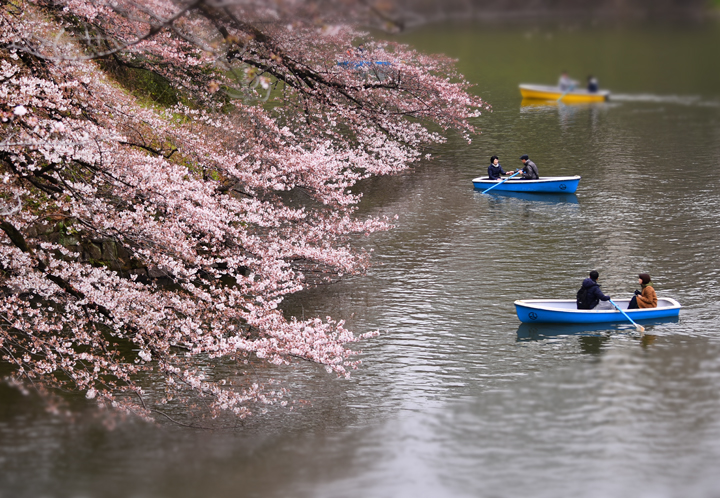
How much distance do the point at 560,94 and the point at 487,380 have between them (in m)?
33.7

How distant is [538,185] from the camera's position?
2677 cm

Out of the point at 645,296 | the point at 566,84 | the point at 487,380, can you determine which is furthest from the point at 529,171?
the point at 566,84

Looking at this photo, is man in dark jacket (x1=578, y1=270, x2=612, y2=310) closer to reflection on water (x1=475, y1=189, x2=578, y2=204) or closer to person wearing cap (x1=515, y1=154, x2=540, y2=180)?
reflection on water (x1=475, y1=189, x2=578, y2=204)

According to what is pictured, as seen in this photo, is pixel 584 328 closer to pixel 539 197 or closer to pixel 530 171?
pixel 539 197

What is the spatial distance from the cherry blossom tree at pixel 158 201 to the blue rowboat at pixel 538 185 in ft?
25.6

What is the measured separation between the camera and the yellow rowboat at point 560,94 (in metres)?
43.2

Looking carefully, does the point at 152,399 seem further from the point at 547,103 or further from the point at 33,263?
the point at 547,103

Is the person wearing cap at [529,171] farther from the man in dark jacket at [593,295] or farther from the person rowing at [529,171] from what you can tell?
the man in dark jacket at [593,295]

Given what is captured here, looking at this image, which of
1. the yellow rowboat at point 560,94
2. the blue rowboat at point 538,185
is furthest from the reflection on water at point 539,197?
the yellow rowboat at point 560,94

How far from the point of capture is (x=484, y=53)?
5722 cm

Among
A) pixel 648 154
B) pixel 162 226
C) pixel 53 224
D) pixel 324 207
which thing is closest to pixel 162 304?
pixel 162 226

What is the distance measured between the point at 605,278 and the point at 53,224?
41.8ft

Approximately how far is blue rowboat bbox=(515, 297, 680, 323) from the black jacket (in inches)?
8.3

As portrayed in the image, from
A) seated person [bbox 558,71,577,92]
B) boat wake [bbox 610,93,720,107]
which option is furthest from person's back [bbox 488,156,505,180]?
boat wake [bbox 610,93,720,107]
